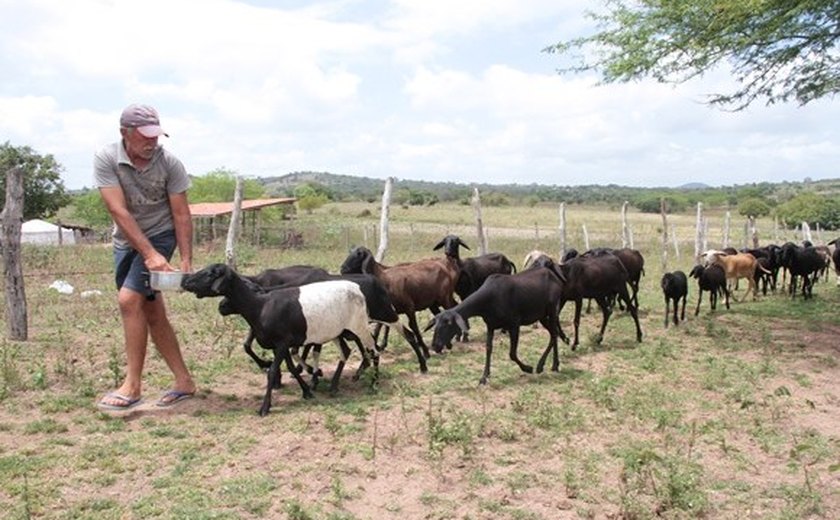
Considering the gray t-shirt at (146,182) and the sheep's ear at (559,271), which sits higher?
the gray t-shirt at (146,182)

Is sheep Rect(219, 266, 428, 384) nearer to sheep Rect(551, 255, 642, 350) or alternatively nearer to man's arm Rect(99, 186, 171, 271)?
man's arm Rect(99, 186, 171, 271)

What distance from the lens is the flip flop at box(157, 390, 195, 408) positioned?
22.3 ft

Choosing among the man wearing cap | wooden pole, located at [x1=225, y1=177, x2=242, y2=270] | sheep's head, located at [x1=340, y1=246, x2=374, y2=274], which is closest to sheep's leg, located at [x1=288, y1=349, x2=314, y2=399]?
the man wearing cap

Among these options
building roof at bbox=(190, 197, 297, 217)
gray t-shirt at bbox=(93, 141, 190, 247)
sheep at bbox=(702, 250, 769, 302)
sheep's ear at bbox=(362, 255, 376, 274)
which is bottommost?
sheep at bbox=(702, 250, 769, 302)

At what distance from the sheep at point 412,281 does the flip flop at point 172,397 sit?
315cm

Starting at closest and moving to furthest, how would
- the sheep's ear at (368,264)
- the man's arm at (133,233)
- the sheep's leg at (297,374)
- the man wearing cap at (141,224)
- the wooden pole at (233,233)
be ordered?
the man's arm at (133,233) → the man wearing cap at (141,224) → the sheep's leg at (297,374) → the sheep's ear at (368,264) → the wooden pole at (233,233)

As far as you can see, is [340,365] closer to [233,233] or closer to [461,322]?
[461,322]

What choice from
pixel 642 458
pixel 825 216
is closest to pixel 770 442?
pixel 642 458

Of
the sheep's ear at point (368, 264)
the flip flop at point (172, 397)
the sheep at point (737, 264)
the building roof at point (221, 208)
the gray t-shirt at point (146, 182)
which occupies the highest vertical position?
the gray t-shirt at point (146, 182)

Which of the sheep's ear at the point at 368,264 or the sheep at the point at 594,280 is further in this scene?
the sheep at the point at 594,280

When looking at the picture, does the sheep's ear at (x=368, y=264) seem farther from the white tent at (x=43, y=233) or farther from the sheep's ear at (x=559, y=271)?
the white tent at (x=43, y=233)

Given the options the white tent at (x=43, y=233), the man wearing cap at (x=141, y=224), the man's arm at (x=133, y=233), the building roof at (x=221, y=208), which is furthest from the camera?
the white tent at (x=43, y=233)

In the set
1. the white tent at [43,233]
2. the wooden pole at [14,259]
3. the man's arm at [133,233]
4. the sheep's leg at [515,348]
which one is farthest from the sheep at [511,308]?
the white tent at [43,233]

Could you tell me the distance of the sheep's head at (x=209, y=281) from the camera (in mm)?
6520
